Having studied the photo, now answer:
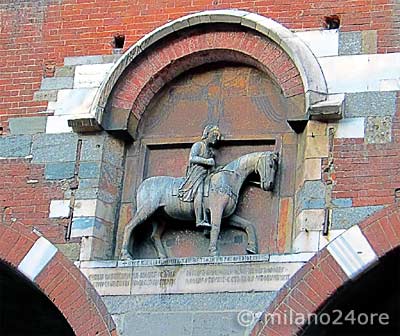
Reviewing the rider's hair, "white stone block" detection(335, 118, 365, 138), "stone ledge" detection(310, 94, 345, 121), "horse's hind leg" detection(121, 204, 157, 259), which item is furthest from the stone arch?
"horse's hind leg" detection(121, 204, 157, 259)

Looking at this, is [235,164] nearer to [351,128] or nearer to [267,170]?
[267,170]

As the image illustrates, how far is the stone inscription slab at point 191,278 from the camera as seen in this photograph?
9227mm

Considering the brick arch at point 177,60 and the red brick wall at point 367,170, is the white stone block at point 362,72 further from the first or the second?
the brick arch at point 177,60

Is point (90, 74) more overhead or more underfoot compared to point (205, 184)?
more overhead

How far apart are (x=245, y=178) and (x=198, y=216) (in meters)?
0.48

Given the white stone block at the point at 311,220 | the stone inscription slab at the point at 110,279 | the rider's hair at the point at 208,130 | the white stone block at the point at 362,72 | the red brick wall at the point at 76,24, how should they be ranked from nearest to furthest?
the white stone block at the point at 311,220
the stone inscription slab at the point at 110,279
the white stone block at the point at 362,72
the rider's hair at the point at 208,130
the red brick wall at the point at 76,24

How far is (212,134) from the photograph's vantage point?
9.92 metres

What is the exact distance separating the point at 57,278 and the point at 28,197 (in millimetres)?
818

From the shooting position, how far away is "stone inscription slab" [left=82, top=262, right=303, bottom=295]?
9227 mm

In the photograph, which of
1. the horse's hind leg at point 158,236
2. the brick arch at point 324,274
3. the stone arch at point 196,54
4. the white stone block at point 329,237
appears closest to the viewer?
the brick arch at point 324,274

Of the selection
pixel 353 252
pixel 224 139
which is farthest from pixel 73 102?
pixel 353 252

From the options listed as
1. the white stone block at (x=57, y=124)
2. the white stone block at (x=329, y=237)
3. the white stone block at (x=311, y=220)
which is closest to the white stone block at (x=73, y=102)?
the white stone block at (x=57, y=124)

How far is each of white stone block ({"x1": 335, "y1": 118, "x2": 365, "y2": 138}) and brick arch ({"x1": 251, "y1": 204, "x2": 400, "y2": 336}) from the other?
0.68m

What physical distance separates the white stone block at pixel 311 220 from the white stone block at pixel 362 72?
39.2 inches
